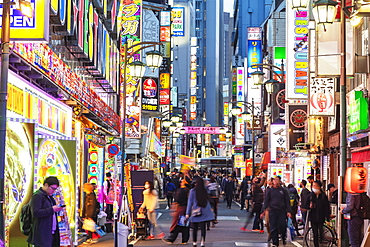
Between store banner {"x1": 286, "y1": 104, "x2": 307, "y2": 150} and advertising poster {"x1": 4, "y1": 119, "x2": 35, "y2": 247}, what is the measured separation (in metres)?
25.3

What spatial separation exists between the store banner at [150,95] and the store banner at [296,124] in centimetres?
2118

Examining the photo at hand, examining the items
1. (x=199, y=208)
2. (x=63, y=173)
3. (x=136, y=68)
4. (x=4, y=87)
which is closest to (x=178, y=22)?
(x=136, y=68)

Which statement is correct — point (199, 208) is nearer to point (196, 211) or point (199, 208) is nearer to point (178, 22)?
point (196, 211)

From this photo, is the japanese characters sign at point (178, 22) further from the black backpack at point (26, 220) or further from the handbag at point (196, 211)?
the black backpack at point (26, 220)

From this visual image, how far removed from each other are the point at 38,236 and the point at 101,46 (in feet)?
62.5

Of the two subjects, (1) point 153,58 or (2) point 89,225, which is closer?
(2) point 89,225

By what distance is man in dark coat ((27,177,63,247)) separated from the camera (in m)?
11.2

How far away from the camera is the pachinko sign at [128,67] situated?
39812 millimetres

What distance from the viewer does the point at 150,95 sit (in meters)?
57.9

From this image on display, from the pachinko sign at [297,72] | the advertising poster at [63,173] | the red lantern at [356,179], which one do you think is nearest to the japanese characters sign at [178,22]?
the pachinko sign at [297,72]

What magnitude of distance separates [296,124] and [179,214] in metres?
17.8

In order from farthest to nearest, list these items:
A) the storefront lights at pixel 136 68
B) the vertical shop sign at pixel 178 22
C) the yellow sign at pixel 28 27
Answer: the vertical shop sign at pixel 178 22
the storefront lights at pixel 136 68
the yellow sign at pixel 28 27

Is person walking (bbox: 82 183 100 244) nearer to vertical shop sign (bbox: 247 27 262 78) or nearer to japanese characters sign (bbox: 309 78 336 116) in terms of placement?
japanese characters sign (bbox: 309 78 336 116)

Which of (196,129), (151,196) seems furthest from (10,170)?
(196,129)
